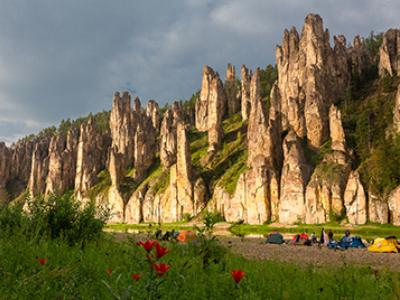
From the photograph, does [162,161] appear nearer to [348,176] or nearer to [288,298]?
[348,176]

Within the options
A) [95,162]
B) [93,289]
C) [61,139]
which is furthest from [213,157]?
[93,289]

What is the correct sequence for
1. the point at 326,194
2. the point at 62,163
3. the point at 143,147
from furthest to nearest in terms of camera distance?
the point at 62,163, the point at 143,147, the point at 326,194

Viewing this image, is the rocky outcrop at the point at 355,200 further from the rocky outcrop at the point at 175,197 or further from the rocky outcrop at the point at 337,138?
the rocky outcrop at the point at 175,197

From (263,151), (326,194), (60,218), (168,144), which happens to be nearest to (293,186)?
(326,194)

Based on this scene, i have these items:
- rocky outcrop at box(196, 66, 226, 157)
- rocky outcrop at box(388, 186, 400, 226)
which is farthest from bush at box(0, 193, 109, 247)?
rocky outcrop at box(196, 66, 226, 157)

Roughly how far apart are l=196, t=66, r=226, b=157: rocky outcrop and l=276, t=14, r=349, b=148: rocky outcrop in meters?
31.3

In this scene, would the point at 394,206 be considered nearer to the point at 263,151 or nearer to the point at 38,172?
the point at 263,151

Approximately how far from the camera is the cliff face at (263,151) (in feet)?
293

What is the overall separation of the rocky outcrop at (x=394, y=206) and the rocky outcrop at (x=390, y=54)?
Result: 2643 inches

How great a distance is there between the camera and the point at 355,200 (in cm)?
8106

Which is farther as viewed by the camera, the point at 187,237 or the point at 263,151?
the point at 263,151

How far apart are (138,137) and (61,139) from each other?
57.2m

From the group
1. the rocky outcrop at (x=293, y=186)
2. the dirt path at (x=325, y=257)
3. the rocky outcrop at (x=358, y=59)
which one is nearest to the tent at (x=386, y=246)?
the dirt path at (x=325, y=257)

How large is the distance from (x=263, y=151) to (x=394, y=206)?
40.0 m
